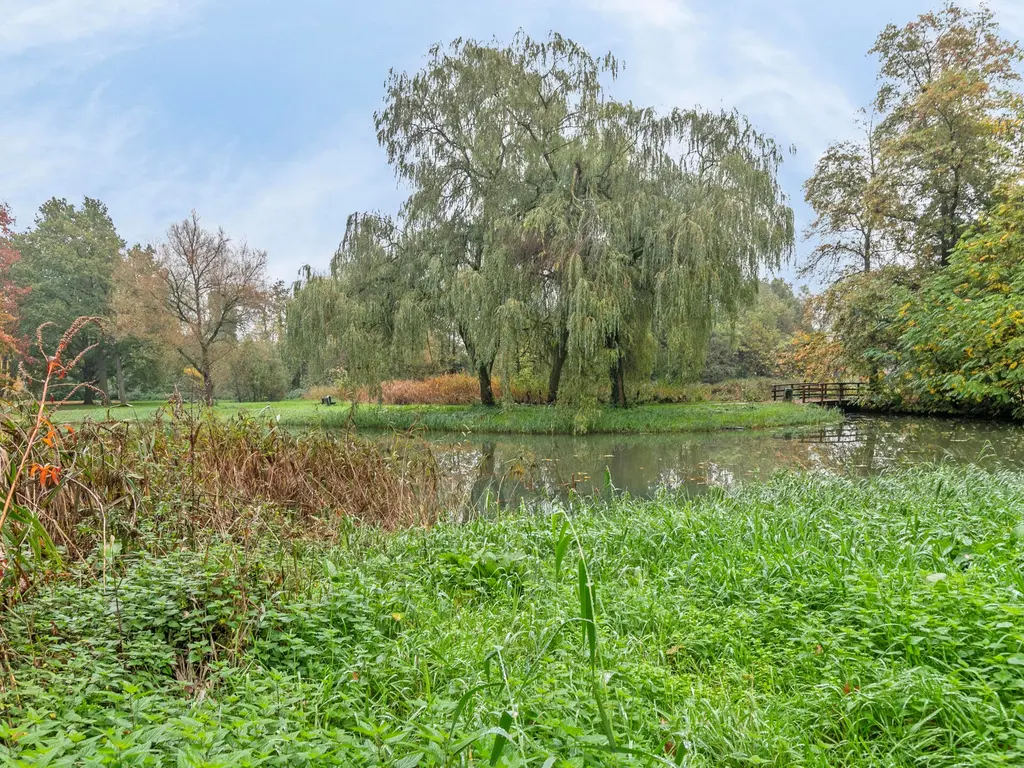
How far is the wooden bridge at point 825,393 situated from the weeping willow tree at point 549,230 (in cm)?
950

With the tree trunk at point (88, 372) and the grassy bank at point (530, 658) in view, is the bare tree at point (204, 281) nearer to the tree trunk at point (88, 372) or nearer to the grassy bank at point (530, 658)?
the tree trunk at point (88, 372)

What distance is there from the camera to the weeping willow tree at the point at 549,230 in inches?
513

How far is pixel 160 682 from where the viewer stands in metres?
2.05

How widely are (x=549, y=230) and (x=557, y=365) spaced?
3.57 meters

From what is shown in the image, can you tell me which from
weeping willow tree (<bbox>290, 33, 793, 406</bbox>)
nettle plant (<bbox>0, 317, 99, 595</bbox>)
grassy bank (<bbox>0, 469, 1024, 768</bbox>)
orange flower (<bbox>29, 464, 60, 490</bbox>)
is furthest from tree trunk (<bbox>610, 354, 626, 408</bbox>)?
orange flower (<bbox>29, 464, 60, 490</bbox>)

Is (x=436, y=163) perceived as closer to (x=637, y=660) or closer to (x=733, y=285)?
(x=733, y=285)

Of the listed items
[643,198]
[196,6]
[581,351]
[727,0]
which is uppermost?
[727,0]

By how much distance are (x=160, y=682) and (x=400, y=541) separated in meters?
2.04

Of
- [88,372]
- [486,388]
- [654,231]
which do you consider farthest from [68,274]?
[654,231]

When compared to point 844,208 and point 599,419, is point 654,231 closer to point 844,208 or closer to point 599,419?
point 599,419

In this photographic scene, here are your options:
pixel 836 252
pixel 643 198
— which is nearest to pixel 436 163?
pixel 643 198

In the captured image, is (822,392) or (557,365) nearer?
(557,365)

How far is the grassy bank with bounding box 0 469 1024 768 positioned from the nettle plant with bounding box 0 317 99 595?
0.19 m

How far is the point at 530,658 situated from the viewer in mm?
2260
